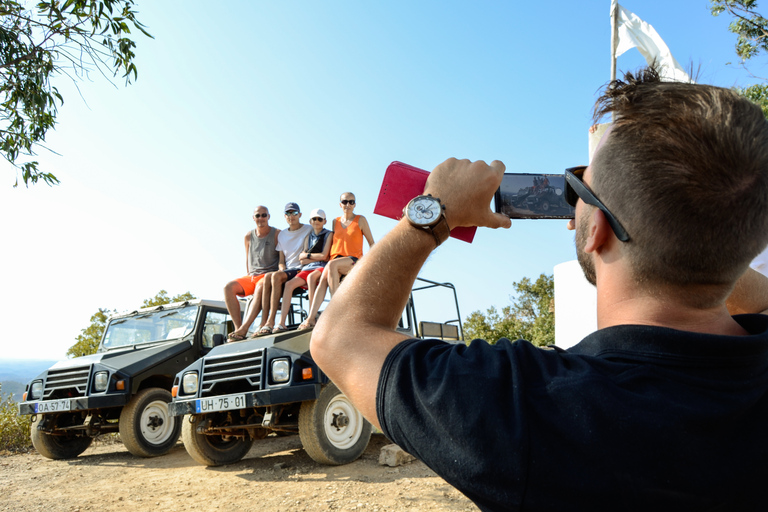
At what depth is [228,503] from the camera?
16.8 feet

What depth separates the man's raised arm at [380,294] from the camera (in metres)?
0.97

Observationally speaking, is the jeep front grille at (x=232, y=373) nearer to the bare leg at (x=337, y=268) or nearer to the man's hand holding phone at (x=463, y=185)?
the bare leg at (x=337, y=268)

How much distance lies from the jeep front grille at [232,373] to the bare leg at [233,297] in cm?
111

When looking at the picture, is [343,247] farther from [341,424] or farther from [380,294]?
[380,294]

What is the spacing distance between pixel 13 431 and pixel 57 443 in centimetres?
150

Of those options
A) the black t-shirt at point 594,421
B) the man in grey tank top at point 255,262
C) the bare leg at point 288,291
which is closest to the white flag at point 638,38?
the bare leg at point 288,291

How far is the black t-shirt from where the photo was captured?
0.84m

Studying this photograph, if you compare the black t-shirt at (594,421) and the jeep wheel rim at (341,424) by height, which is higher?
the black t-shirt at (594,421)

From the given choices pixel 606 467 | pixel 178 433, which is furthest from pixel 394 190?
pixel 178 433

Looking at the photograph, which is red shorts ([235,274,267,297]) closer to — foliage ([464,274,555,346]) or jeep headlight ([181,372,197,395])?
jeep headlight ([181,372,197,395])

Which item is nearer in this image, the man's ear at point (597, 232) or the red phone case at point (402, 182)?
the man's ear at point (597, 232)

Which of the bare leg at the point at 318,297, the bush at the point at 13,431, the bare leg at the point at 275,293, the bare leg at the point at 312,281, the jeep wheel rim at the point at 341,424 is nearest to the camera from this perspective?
the jeep wheel rim at the point at 341,424

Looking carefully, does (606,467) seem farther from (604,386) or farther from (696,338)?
(696,338)

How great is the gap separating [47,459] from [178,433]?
1.94 meters
